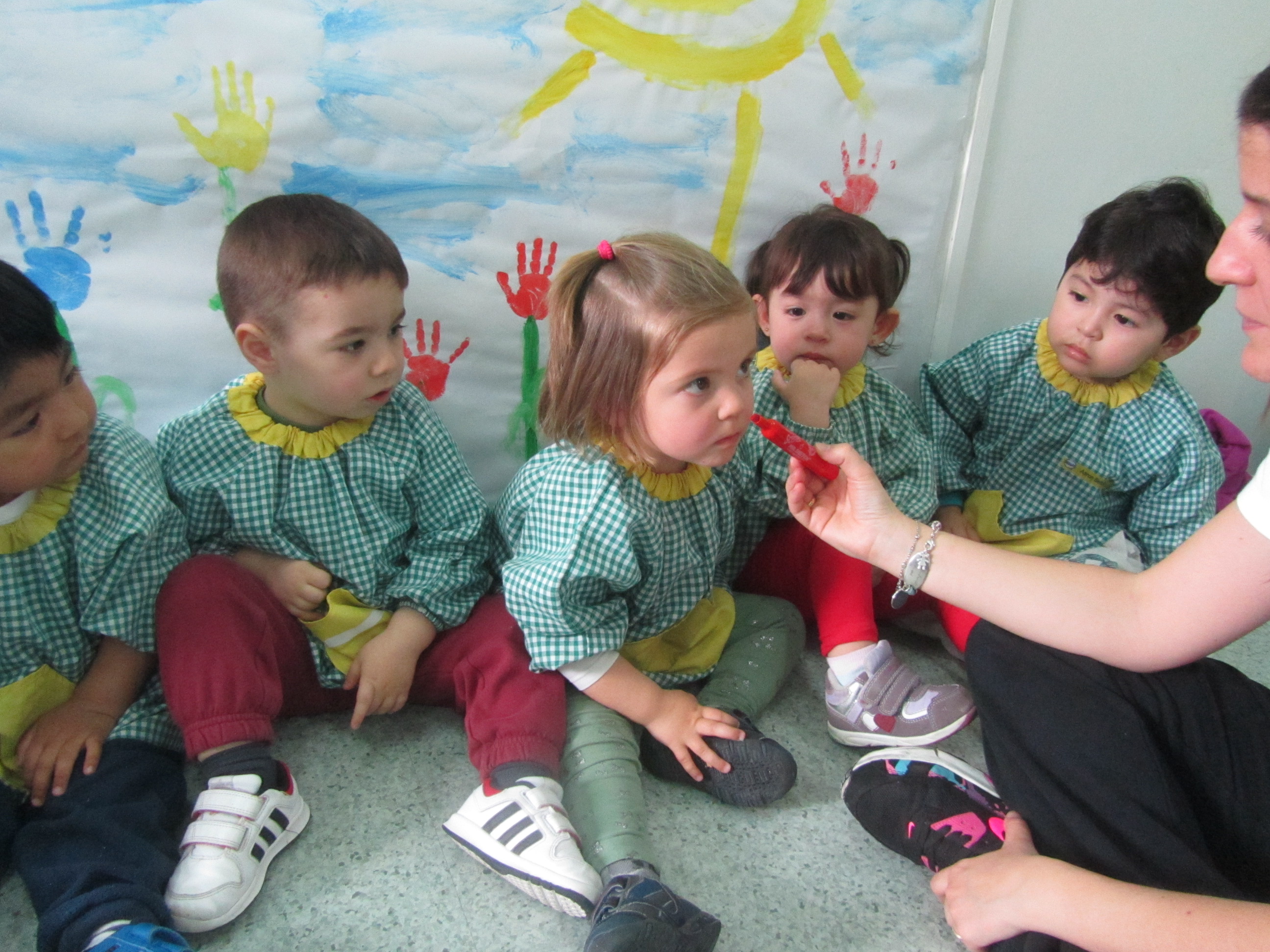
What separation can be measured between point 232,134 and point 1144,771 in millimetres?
1111

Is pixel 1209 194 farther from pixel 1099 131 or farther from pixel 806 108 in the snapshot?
pixel 806 108

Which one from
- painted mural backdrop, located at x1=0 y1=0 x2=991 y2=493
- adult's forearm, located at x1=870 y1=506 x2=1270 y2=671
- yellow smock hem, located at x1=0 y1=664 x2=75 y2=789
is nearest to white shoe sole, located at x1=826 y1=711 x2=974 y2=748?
adult's forearm, located at x1=870 y1=506 x2=1270 y2=671

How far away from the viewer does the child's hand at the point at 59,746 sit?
Result: 2.78 feet

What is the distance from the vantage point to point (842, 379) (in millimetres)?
1229

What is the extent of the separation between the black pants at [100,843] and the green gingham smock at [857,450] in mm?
718

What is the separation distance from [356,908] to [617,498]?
0.45m

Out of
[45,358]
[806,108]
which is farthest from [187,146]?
[806,108]

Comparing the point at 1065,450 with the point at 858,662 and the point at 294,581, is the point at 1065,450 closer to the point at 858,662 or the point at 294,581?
the point at 858,662

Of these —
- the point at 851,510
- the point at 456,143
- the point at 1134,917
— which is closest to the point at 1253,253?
the point at 851,510

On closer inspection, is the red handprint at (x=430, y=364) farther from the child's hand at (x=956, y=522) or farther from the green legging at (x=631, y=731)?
the child's hand at (x=956, y=522)

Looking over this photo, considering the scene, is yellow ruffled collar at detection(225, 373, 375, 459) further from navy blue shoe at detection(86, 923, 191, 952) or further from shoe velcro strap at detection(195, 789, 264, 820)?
navy blue shoe at detection(86, 923, 191, 952)

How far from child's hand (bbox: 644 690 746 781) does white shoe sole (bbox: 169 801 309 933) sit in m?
0.36

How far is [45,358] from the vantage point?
81 cm

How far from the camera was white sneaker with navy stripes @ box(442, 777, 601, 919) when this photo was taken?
2.65 feet
